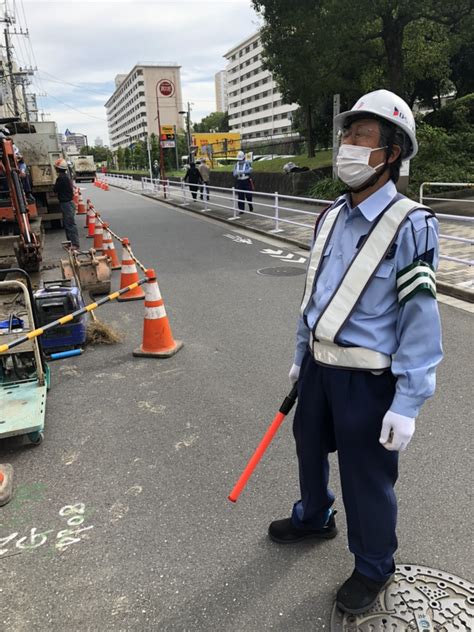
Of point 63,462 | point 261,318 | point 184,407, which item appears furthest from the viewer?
point 261,318

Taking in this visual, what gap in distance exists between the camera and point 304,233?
12.0 metres

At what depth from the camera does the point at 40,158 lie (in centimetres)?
1434

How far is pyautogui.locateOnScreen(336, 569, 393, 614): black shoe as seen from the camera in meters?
2.12

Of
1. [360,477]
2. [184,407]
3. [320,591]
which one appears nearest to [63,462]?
[184,407]

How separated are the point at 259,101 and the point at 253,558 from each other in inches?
4633

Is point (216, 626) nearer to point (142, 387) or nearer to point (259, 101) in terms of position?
point (142, 387)

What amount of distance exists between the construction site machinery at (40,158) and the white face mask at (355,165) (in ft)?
45.9

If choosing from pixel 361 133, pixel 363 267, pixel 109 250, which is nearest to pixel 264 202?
pixel 109 250

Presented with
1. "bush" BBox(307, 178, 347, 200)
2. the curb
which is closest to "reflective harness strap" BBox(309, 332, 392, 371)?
the curb

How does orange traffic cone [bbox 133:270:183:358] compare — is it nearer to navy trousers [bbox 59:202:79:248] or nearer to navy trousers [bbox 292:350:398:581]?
navy trousers [bbox 292:350:398:581]

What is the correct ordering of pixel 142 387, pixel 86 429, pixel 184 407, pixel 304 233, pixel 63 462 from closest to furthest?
pixel 63 462, pixel 86 429, pixel 184 407, pixel 142 387, pixel 304 233

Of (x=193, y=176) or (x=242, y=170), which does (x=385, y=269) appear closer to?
(x=242, y=170)

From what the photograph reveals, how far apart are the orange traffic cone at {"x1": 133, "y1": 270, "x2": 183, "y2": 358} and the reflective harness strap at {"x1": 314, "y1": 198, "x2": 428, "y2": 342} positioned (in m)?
3.41

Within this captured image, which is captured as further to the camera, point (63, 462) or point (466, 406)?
point (466, 406)
